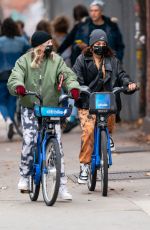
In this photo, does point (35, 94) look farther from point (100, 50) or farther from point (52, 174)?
point (100, 50)

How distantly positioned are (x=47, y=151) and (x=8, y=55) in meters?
6.20

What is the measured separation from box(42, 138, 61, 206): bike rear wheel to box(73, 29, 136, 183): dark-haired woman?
0.96m

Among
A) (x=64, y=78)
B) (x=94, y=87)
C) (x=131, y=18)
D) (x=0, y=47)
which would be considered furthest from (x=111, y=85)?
(x=131, y=18)

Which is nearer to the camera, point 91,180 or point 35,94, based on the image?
point 35,94

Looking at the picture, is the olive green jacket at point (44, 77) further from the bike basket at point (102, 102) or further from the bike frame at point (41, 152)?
the bike basket at point (102, 102)

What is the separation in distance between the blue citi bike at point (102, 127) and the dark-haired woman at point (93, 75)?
177 mm

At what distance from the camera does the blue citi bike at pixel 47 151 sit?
9.40 metres

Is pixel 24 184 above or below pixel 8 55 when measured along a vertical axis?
below

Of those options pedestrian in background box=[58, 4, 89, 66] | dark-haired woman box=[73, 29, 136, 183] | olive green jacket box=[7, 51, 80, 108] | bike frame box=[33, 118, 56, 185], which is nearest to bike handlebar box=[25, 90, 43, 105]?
olive green jacket box=[7, 51, 80, 108]

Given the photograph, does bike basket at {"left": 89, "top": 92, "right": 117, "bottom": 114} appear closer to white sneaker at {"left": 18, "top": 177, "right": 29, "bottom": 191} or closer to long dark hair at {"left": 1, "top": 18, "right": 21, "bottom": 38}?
white sneaker at {"left": 18, "top": 177, "right": 29, "bottom": 191}

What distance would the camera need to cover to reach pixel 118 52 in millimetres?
16047

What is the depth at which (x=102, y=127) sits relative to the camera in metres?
10.2

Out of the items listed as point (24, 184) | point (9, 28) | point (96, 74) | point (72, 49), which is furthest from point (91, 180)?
point (72, 49)

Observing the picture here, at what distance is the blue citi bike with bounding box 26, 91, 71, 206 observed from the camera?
9.40 meters
